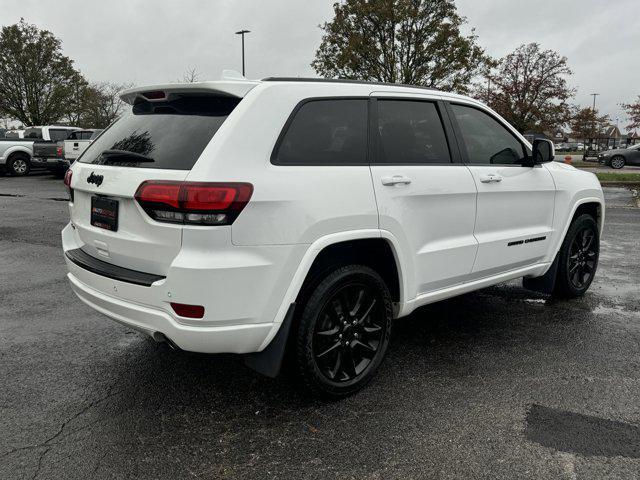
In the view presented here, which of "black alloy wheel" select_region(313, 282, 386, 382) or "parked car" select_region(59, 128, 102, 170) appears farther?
"parked car" select_region(59, 128, 102, 170)

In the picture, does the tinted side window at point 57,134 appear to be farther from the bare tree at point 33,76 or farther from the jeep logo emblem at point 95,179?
the jeep logo emblem at point 95,179

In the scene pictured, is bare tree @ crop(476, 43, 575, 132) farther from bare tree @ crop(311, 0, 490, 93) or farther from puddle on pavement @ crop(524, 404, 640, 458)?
puddle on pavement @ crop(524, 404, 640, 458)

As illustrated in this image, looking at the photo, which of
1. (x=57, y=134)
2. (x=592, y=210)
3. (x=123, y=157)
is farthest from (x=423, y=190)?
(x=57, y=134)

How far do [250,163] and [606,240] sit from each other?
23.7 ft

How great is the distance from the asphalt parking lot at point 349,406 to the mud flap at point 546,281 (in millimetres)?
230

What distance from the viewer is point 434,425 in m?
2.90

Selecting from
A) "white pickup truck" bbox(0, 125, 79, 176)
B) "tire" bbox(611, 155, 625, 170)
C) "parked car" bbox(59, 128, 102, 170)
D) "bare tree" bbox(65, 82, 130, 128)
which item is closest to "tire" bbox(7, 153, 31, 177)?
"white pickup truck" bbox(0, 125, 79, 176)

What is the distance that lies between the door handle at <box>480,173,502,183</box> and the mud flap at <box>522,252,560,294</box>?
1353 millimetres

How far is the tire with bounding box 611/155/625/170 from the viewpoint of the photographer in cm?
2864

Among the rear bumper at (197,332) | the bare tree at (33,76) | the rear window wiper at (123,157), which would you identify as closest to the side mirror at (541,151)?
the rear bumper at (197,332)

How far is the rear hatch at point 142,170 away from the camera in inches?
106

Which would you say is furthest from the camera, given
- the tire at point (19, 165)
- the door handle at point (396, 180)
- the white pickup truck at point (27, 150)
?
the tire at point (19, 165)

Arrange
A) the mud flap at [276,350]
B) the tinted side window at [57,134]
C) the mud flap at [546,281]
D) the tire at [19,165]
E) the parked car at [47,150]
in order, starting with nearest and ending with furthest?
1. the mud flap at [276,350]
2. the mud flap at [546,281]
3. the parked car at [47,150]
4. the tire at [19,165]
5. the tinted side window at [57,134]

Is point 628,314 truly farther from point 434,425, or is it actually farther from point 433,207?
point 434,425
